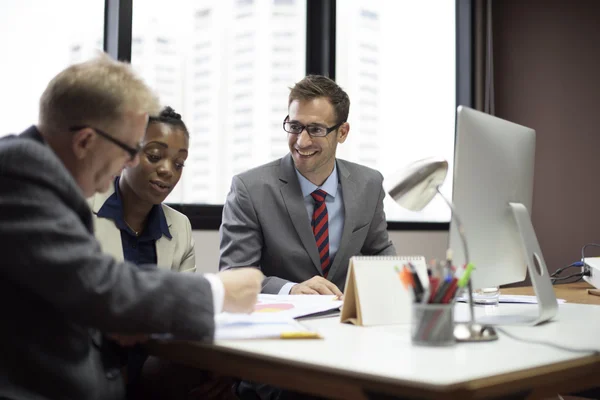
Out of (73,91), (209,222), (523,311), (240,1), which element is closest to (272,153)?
(209,222)

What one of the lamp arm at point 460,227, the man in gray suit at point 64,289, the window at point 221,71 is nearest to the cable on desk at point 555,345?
the lamp arm at point 460,227

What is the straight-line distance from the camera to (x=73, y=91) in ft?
3.93

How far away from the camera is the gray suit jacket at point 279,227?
221 cm

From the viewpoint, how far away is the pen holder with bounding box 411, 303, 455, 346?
111 cm

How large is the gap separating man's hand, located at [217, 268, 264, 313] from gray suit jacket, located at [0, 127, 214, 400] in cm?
11

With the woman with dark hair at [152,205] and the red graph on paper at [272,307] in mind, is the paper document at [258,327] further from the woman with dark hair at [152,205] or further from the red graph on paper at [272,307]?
the woman with dark hair at [152,205]

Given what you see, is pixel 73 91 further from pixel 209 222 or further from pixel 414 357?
pixel 209 222

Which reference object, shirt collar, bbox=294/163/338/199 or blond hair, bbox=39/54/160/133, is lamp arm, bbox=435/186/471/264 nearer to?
blond hair, bbox=39/54/160/133

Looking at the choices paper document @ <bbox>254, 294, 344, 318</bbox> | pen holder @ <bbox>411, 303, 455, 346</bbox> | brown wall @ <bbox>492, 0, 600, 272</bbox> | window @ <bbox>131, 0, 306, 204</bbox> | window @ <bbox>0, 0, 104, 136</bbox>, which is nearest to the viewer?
pen holder @ <bbox>411, 303, 455, 346</bbox>

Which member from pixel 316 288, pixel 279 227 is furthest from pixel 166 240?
pixel 316 288

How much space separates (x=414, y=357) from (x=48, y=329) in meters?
0.59

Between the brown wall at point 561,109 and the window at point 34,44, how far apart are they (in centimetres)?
248

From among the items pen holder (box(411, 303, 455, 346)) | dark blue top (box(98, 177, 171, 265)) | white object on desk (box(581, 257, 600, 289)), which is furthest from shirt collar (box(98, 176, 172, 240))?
white object on desk (box(581, 257, 600, 289))

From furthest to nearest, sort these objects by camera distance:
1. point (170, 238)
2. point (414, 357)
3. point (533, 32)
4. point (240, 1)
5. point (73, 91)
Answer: point (533, 32) < point (240, 1) < point (170, 238) < point (73, 91) < point (414, 357)
